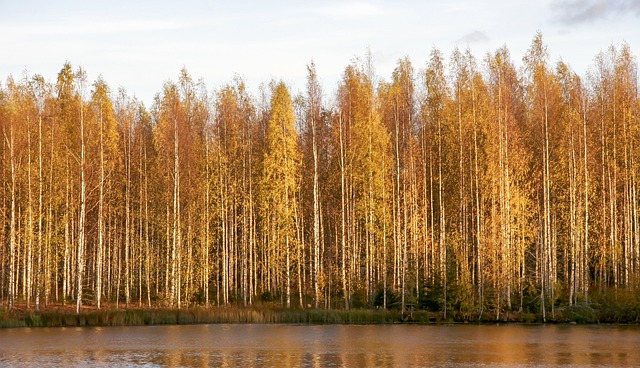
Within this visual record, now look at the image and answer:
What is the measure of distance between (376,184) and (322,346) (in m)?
19.7

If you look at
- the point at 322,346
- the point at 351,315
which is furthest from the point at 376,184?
the point at 322,346

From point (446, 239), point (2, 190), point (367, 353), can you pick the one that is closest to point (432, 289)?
point (446, 239)

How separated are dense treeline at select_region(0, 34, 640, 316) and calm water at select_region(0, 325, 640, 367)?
632 centimetres

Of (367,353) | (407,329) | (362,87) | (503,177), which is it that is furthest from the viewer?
(362,87)

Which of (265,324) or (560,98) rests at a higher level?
(560,98)

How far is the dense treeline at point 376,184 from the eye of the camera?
45.3 m

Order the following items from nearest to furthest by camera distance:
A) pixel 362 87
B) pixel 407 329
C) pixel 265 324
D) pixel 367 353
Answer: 1. pixel 367 353
2. pixel 407 329
3. pixel 265 324
4. pixel 362 87

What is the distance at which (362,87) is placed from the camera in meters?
50.2

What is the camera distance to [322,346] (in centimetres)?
3073

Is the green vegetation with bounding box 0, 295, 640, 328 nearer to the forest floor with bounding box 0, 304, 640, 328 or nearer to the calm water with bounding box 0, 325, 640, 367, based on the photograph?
the forest floor with bounding box 0, 304, 640, 328

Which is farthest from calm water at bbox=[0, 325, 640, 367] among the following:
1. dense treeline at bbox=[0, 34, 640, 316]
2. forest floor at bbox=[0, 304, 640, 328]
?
dense treeline at bbox=[0, 34, 640, 316]

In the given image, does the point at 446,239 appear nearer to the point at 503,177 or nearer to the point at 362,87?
the point at 503,177

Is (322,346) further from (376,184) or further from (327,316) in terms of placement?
(376,184)

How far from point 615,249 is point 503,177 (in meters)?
7.95
